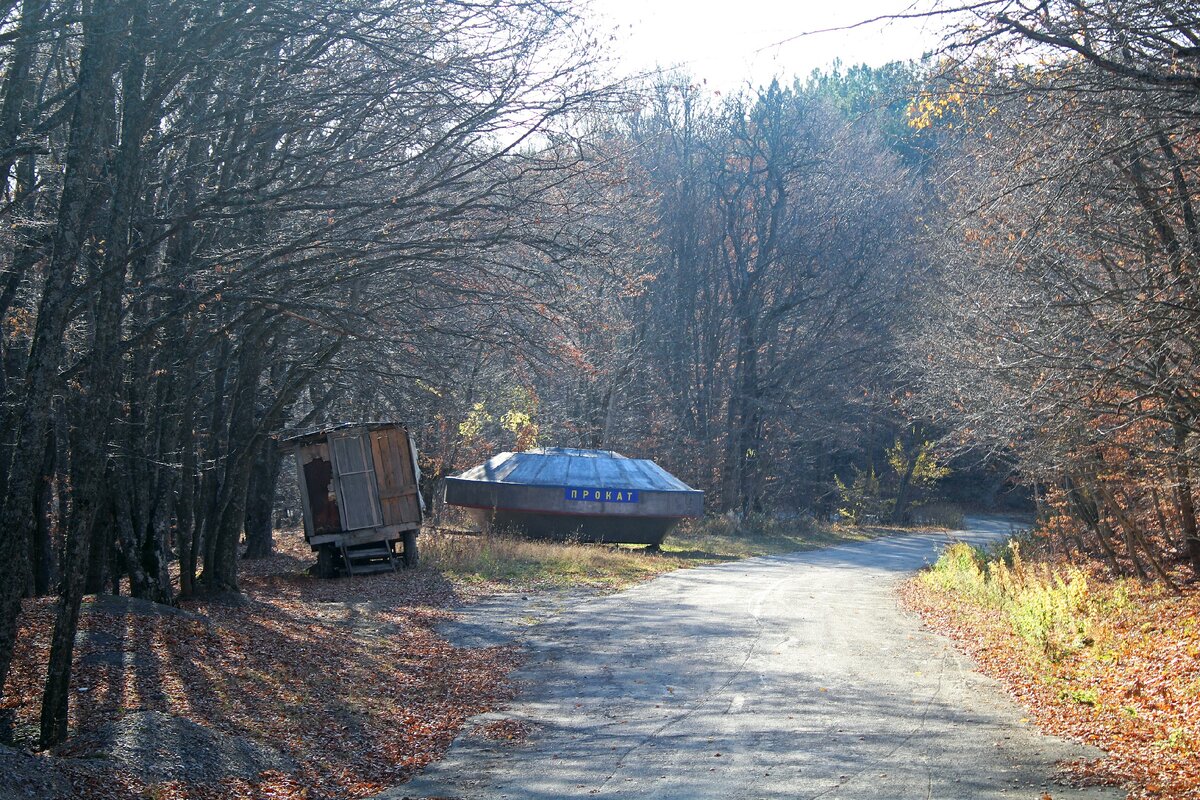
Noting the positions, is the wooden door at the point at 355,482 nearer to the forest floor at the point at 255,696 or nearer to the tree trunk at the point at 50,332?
the forest floor at the point at 255,696

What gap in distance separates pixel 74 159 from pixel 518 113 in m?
4.46

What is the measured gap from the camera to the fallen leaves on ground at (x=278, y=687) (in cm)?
743

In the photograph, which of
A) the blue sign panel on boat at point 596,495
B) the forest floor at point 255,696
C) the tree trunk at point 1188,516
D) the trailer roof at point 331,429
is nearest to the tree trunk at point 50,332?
the forest floor at point 255,696

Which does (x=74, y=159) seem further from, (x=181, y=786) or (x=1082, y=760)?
(x=1082, y=760)

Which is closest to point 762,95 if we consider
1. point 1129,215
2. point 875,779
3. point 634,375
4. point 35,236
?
point 634,375

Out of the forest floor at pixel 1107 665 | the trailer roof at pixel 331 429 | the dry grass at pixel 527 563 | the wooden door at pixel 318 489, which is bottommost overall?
the forest floor at pixel 1107 665

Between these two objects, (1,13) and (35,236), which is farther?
(35,236)

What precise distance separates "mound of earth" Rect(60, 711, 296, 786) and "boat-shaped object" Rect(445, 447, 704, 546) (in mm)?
20408

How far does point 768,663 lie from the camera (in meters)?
11.9

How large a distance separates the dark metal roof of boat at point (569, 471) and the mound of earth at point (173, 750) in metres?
20.7

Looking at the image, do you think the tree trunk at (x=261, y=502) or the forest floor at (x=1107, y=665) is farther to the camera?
the tree trunk at (x=261, y=502)

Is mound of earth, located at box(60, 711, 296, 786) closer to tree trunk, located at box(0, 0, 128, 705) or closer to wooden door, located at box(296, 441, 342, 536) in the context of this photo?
tree trunk, located at box(0, 0, 128, 705)

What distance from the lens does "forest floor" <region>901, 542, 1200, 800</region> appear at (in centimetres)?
753

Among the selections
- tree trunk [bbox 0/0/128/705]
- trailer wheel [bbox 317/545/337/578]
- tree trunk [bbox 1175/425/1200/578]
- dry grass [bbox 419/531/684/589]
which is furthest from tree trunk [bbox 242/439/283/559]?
tree trunk [bbox 1175/425/1200/578]
